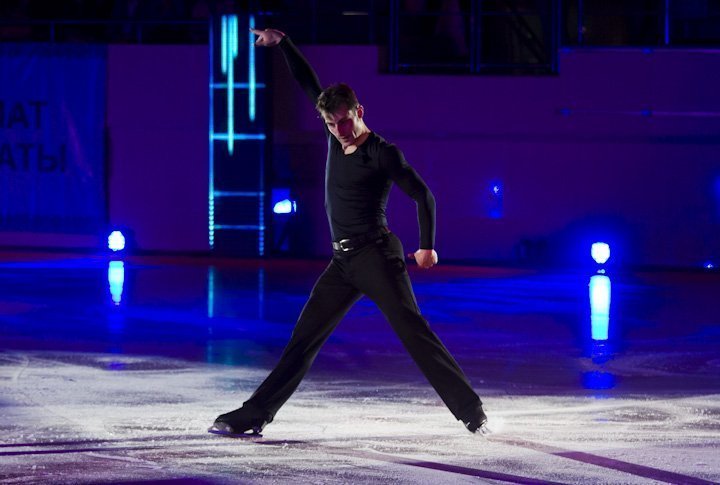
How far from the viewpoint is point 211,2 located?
22797 millimetres

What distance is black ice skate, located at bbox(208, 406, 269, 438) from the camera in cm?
716

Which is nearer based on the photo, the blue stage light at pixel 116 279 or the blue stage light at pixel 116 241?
the blue stage light at pixel 116 279

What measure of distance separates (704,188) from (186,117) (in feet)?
28.0

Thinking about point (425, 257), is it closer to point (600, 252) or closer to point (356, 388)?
point (356, 388)

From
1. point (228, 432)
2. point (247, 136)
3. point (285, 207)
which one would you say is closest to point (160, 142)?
point (247, 136)

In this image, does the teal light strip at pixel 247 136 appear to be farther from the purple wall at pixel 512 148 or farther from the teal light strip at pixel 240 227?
the teal light strip at pixel 240 227

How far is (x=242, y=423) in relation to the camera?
7.18m

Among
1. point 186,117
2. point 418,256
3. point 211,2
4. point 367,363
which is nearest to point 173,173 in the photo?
point 186,117

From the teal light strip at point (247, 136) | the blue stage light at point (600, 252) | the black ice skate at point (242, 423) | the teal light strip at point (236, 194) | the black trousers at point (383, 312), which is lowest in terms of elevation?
the blue stage light at point (600, 252)

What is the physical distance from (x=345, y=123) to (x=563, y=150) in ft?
48.4

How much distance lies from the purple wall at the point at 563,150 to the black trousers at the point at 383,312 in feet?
46.9

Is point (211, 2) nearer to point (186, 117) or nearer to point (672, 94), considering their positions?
point (186, 117)

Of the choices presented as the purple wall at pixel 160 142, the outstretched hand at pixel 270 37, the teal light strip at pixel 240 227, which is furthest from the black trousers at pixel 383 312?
the purple wall at pixel 160 142

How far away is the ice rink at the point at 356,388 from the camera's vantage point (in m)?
6.53
